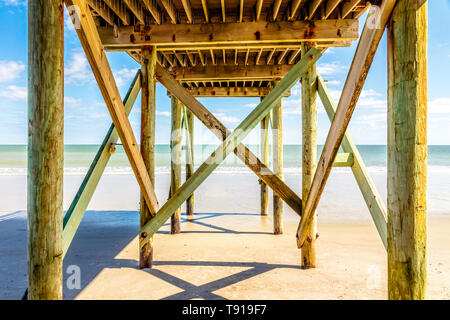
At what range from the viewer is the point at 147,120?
4.62m

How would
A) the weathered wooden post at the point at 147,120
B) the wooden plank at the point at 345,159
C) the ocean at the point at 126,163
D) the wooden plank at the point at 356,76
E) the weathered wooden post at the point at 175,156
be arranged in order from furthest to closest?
1. the ocean at the point at 126,163
2. the weathered wooden post at the point at 175,156
3. the weathered wooden post at the point at 147,120
4. the wooden plank at the point at 345,159
5. the wooden plank at the point at 356,76

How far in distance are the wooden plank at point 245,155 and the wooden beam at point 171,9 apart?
0.95 meters

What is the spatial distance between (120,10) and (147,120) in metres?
1.65

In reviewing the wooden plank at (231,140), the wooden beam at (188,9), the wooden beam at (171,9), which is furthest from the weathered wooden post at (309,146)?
the wooden beam at (171,9)

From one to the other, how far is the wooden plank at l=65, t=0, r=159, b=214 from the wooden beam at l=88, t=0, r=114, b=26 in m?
1.57

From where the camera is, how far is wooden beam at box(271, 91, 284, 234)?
6.78 meters

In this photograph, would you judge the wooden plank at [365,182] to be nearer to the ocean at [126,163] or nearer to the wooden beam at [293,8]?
the wooden beam at [293,8]

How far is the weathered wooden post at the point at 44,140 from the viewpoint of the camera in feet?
6.74

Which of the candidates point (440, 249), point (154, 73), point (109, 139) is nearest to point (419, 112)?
point (109, 139)

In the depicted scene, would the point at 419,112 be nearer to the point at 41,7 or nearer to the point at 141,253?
the point at 41,7
